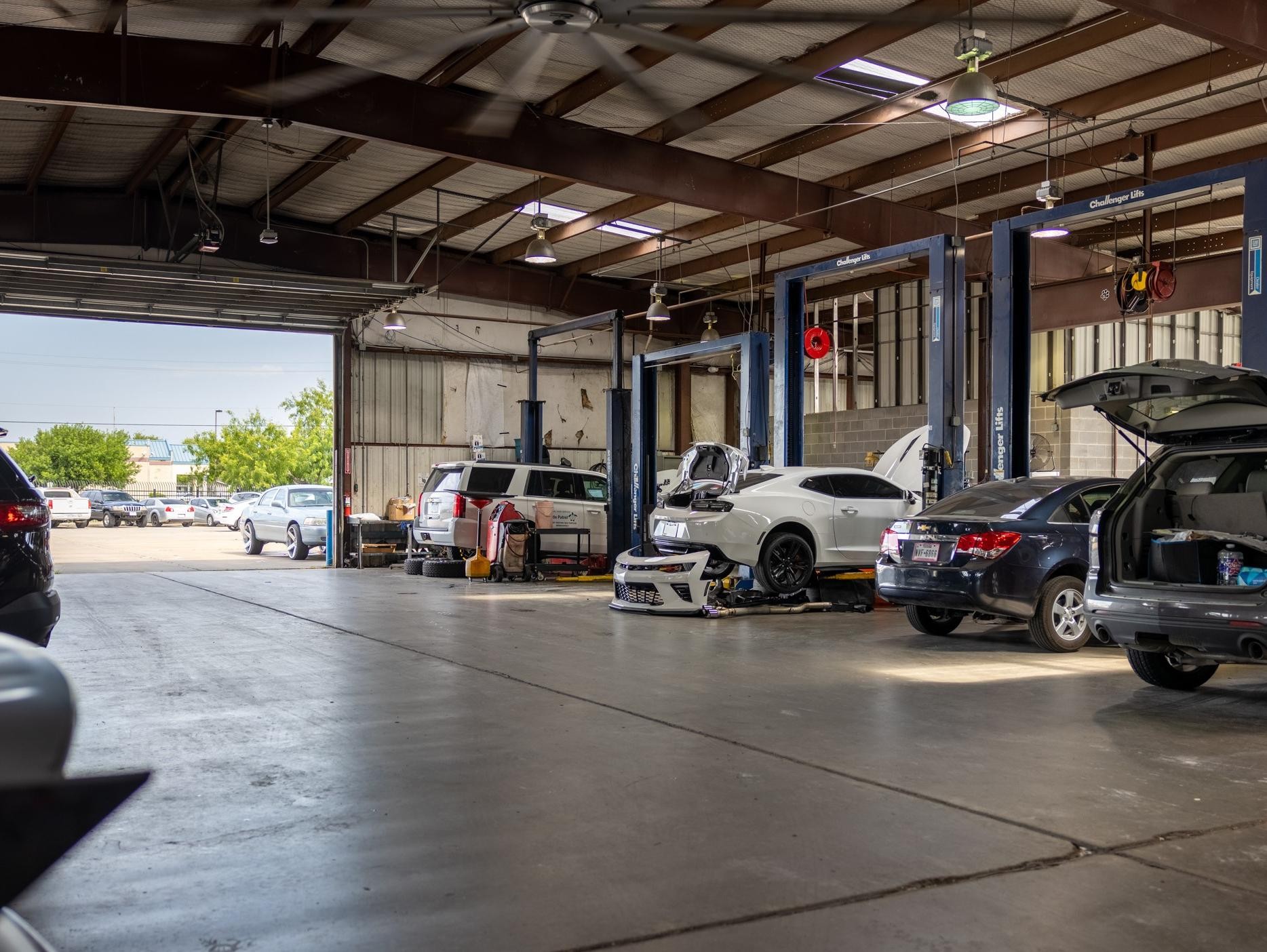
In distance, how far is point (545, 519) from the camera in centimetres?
1769

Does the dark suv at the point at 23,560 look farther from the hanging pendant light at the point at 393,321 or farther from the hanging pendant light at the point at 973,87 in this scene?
the hanging pendant light at the point at 393,321

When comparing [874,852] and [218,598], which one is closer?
[874,852]

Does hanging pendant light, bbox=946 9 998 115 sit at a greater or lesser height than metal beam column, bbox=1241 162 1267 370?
greater

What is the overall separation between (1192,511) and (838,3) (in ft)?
19.6

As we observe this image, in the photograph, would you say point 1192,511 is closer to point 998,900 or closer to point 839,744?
point 839,744

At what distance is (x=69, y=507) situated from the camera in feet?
127

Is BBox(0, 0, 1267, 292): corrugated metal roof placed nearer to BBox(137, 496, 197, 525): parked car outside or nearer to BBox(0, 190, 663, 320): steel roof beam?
BBox(0, 190, 663, 320): steel roof beam

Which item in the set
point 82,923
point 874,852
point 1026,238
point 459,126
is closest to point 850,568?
point 1026,238

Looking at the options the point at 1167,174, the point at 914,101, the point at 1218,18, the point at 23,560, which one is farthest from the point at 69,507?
the point at 1218,18

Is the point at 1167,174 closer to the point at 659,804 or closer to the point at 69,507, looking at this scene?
the point at 659,804

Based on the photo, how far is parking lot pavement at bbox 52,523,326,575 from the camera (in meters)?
19.5

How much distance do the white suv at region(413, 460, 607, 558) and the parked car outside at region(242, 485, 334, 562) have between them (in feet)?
15.8

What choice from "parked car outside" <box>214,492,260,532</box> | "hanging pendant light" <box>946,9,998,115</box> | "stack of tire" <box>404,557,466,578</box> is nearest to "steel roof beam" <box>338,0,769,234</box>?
"hanging pendant light" <box>946,9,998,115</box>

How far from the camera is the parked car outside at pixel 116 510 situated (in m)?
41.6
